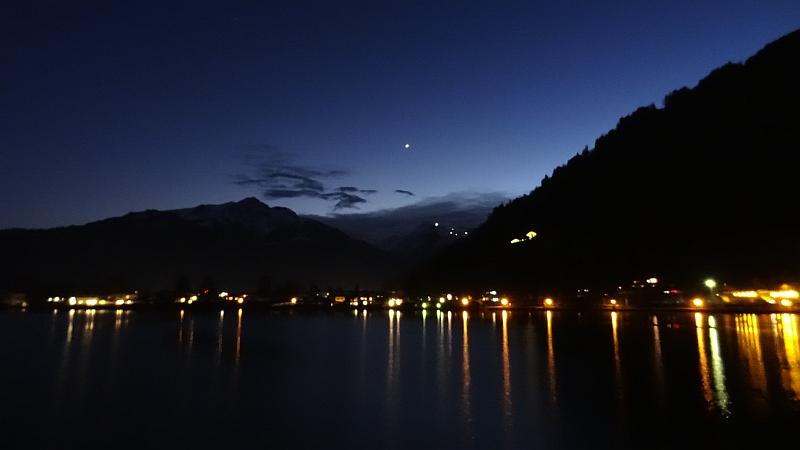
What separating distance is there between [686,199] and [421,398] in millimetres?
84117

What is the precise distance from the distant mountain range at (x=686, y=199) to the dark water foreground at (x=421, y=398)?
53.0 m

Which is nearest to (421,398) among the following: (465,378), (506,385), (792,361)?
(506,385)

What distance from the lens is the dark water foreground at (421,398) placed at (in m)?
9.95

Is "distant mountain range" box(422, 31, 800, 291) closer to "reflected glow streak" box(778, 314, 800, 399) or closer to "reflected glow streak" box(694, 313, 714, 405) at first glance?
"reflected glow streak" box(778, 314, 800, 399)

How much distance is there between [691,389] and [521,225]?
385ft

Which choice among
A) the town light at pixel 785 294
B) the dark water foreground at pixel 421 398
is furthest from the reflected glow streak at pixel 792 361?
the town light at pixel 785 294

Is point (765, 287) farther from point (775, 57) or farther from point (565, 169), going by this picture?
point (565, 169)

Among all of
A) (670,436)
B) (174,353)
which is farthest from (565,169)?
(670,436)

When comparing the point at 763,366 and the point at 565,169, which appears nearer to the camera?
the point at 763,366

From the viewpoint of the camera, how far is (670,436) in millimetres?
9422

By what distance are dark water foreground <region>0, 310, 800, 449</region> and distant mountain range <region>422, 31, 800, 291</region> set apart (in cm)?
5296

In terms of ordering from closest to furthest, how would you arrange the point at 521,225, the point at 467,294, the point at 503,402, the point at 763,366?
1. the point at 503,402
2. the point at 763,366
3. the point at 467,294
4. the point at 521,225

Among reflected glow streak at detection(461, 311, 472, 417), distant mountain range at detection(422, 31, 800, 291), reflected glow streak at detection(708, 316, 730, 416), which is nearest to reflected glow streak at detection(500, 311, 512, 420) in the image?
reflected glow streak at detection(461, 311, 472, 417)

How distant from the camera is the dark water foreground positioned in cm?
995
